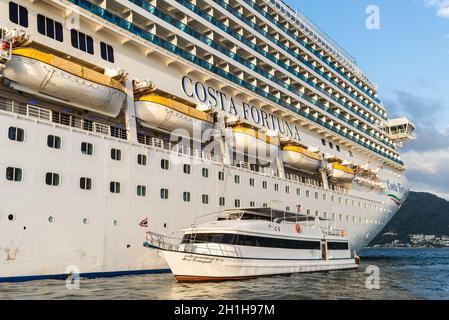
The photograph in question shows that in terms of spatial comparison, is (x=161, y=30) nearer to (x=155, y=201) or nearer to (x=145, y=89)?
(x=145, y=89)

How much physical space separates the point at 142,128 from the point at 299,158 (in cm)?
1317

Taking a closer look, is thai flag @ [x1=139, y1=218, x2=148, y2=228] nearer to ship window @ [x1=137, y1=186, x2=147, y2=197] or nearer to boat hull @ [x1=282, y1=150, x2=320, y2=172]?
ship window @ [x1=137, y1=186, x2=147, y2=197]

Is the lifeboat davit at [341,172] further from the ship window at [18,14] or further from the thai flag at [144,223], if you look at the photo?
the ship window at [18,14]

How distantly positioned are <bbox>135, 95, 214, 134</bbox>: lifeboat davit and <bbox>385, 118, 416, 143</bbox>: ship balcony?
1515 inches

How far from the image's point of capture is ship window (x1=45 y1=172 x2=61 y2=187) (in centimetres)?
1668

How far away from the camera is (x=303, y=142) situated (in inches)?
1432

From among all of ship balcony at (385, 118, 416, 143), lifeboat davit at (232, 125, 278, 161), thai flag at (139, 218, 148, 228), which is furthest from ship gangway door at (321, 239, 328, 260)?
ship balcony at (385, 118, 416, 143)

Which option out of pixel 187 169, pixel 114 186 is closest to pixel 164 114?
pixel 187 169

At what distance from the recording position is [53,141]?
17.2 m

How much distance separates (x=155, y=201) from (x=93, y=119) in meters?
5.09

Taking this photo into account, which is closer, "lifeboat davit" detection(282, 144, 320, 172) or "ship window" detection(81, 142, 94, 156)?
"ship window" detection(81, 142, 94, 156)

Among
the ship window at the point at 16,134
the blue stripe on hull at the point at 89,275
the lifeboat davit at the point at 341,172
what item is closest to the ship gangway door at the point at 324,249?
the blue stripe on hull at the point at 89,275

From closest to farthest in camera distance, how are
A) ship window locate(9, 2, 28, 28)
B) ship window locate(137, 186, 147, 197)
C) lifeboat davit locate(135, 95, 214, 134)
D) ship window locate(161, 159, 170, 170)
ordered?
ship window locate(9, 2, 28, 28) < ship window locate(137, 186, 147, 197) < ship window locate(161, 159, 170, 170) < lifeboat davit locate(135, 95, 214, 134)

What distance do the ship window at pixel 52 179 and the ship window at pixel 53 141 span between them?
1.11 m
